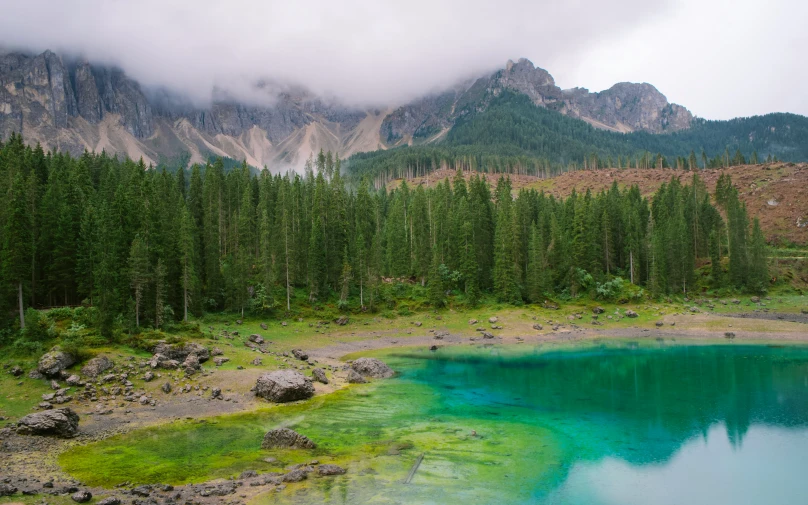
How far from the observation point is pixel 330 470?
22250 mm

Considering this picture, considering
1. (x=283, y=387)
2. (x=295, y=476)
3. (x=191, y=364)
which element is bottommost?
(x=295, y=476)

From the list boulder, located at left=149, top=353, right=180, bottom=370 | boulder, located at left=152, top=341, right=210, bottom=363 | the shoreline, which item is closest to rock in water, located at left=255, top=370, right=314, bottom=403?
the shoreline

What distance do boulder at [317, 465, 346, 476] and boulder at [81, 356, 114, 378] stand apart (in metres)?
22.2

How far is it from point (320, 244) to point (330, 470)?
2400 inches

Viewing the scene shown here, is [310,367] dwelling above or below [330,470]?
below

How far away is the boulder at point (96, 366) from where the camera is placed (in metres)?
34.3

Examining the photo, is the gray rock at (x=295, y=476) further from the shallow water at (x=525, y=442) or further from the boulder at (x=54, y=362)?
the boulder at (x=54, y=362)

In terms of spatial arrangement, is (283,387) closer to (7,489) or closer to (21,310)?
(7,489)

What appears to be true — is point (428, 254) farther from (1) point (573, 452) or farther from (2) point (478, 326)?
(1) point (573, 452)

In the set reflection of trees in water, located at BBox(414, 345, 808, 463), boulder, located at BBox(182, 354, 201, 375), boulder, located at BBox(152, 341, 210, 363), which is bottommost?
reflection of trees in water, located at BBox(414, 345, 808, 463)

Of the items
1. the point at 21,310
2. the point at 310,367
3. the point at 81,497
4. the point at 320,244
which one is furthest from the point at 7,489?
the point at 320,244

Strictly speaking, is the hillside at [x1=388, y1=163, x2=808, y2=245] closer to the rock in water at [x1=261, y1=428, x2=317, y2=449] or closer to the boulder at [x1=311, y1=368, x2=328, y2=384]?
the boulder at [x1=311, y1=368, x2=328, y2=384]

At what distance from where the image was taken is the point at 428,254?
3556 inches

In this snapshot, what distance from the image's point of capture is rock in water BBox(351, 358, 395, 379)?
152 feet
